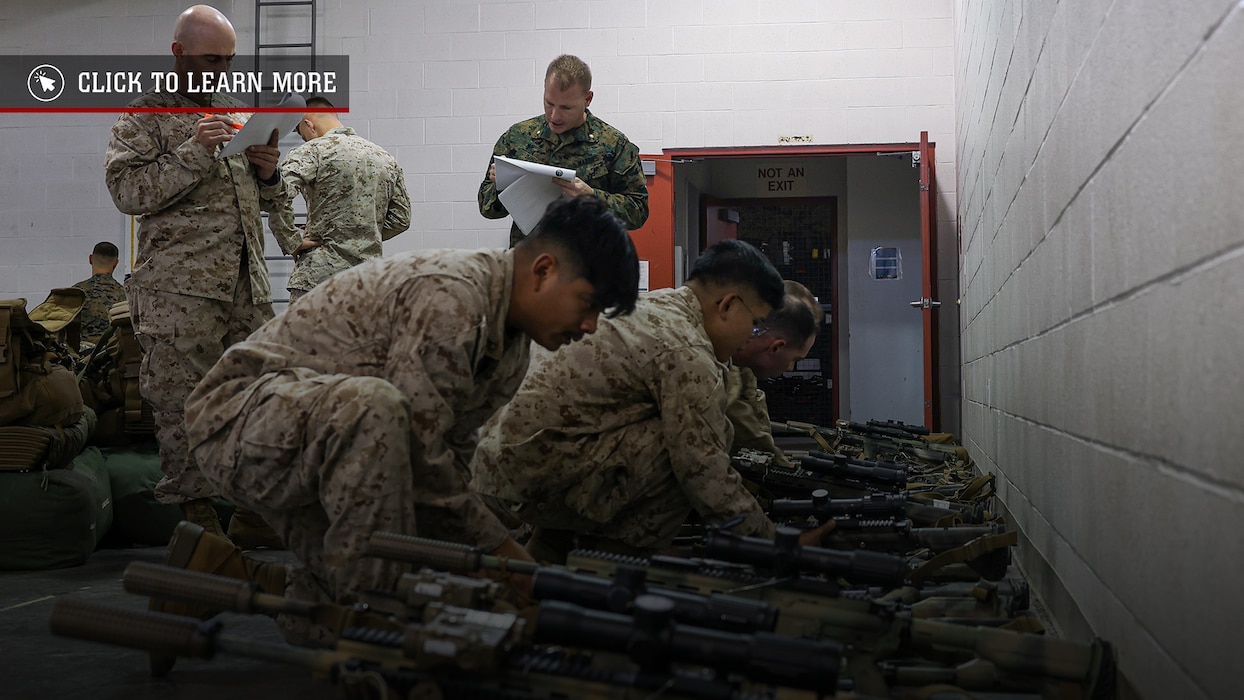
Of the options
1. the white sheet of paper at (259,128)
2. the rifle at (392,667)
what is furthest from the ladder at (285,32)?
the rifle at (392,667)

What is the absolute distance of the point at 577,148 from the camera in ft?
14.0

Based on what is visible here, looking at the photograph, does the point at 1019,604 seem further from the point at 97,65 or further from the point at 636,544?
the point at 97,65

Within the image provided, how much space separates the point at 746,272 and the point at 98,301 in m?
5.03

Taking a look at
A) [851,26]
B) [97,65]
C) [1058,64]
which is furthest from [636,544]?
[97,65]

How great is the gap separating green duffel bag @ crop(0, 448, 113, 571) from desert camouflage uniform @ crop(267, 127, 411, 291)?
5.18 feet

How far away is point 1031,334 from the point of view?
2.58 meters

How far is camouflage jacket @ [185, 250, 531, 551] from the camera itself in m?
1.89

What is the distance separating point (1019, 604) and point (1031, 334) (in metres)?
0.69

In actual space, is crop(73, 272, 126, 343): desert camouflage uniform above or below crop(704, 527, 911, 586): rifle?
above

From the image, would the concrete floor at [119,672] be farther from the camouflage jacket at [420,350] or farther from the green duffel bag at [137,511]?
the green duffel bag at [137,511]

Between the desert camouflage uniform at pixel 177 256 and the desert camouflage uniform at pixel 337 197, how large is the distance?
57.5 inches

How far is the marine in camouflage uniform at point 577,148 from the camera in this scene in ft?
13.4

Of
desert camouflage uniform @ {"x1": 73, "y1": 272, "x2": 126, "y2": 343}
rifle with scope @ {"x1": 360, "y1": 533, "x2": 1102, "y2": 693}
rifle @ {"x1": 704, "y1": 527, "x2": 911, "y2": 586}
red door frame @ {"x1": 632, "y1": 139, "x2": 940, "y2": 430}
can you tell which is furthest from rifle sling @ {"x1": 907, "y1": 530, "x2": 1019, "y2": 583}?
desert camouflage uniform @ {"x1": 73, "y1": 272, "x2": 126, "y2": 343}
